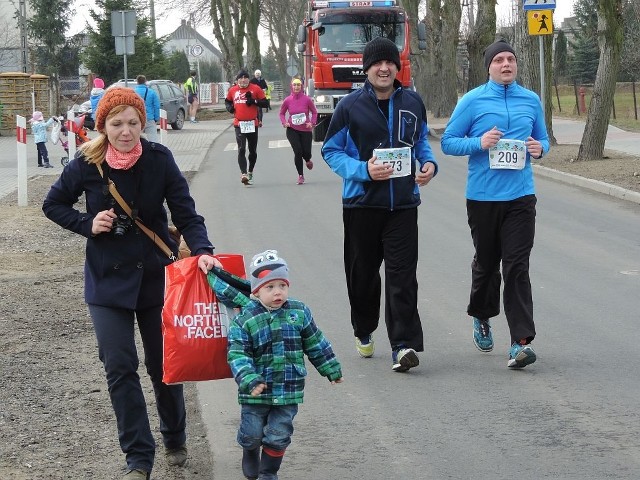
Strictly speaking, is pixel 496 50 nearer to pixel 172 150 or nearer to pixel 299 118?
pixel 299 118

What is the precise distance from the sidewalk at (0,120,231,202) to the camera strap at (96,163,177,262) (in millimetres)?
15206

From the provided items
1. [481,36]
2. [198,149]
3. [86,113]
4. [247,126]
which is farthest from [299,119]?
[481,36]

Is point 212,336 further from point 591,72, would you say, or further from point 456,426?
point 591,72

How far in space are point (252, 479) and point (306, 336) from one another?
676 mm

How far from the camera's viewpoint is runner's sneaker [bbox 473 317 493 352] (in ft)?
26.5

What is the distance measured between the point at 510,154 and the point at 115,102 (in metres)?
3.19

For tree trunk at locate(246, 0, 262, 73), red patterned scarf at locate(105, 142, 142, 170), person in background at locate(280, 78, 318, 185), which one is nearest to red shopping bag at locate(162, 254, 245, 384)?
red patterned scarf at locate(105, 142, 142, 170)

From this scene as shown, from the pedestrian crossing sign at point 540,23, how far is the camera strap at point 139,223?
59.8 ft

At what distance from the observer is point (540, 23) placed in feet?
74.3

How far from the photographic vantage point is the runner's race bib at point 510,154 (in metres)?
7.65

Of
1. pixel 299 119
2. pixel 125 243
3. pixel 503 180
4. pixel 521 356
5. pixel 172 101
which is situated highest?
pixel 172 101

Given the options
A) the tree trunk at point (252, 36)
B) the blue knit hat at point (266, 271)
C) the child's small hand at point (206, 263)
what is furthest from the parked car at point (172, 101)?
the blue knit hat at point (266, 271)

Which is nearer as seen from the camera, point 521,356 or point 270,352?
point 270,352

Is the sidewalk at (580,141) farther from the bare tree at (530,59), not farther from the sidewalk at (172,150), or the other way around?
the sidewalk at (172,150)
